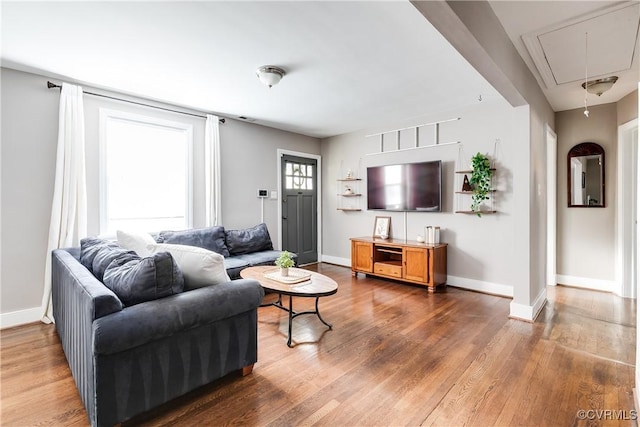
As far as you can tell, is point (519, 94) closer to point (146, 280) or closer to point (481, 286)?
point (481, 286)

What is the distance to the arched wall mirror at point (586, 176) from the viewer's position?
4023mm

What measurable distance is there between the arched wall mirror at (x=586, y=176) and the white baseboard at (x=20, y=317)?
6509 millimetres

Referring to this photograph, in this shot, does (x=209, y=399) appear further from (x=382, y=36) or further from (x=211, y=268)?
(x=382, y=36)

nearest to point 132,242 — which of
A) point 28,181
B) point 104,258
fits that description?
point 104,258

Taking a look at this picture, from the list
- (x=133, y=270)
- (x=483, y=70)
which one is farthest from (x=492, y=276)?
(x=133, y=270)

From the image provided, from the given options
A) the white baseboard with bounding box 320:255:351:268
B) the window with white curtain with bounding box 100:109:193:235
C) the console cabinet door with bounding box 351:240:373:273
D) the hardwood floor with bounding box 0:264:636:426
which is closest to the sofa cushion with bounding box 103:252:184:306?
the hardwood floor with bounding box 0:264:636:426

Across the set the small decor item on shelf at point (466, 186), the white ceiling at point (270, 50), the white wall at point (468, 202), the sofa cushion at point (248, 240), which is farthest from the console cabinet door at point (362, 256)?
the white ceiling at point (270, 50)

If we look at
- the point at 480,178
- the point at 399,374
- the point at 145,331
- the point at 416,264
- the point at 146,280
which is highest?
the point at 480,178

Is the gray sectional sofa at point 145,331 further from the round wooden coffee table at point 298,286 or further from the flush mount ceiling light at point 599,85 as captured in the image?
the flush mount ceiling light at point 599,85

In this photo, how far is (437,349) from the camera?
8.18 ft

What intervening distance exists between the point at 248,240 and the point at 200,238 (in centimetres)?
68

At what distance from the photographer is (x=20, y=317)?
3.03m

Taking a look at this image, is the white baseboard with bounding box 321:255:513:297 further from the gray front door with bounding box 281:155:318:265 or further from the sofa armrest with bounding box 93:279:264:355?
the sofa armrest with bounding box 93:279:264:355

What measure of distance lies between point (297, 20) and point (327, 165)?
3879 millimetres
